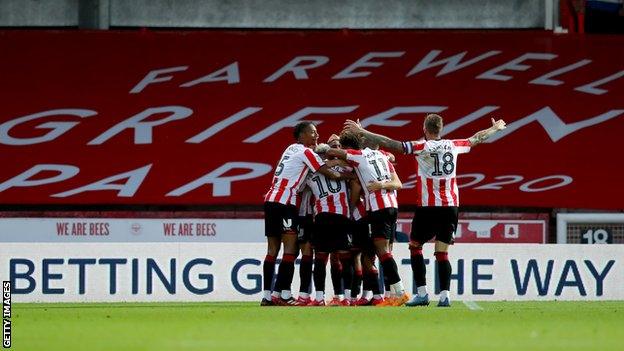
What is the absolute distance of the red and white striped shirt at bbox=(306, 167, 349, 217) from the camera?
12.7 meters

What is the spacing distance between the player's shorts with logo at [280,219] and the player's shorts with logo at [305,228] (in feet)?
1.04

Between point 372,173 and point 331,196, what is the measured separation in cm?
46

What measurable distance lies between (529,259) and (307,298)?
375 centimetres

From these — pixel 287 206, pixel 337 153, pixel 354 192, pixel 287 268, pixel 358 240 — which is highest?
pixel 337 153

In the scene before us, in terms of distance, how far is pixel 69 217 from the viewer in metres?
20.8

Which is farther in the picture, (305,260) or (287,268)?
(305,260)

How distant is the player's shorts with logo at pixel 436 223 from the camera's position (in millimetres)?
12016

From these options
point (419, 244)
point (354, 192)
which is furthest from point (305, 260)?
point (419, 244)

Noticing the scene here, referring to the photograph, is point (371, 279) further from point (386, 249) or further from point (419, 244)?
point (419, 244)

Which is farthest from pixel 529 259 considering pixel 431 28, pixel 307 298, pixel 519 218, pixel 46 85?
pixel 46 85

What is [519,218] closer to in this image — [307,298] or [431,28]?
[431,28]

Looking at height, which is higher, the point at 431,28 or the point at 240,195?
the point at 431,28

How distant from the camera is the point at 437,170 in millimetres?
12047

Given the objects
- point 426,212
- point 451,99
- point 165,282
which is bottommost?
point 165,282
